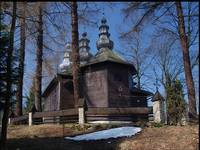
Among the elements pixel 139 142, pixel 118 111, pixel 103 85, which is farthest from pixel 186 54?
pixel 103 85

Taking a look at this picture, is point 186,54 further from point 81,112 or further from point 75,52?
point 75,52

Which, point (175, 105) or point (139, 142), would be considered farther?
point (175, 105)

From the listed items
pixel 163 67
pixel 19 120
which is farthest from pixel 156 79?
pixel 19 120

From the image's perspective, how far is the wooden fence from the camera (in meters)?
24.2

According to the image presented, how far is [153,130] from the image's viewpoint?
19641mm

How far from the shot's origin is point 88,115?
24.4 metres

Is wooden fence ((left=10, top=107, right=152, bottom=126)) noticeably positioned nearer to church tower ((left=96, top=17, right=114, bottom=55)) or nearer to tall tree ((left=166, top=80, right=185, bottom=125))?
tall tree ((left=166, top=80, right=185, bottom=125))

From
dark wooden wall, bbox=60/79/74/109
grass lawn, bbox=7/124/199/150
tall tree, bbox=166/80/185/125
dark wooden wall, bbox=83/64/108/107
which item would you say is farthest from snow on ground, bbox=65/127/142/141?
dark wooden wall, bbox=60/79/74/109

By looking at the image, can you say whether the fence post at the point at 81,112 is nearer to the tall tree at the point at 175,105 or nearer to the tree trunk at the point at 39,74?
the tall tree at the point at 175,105

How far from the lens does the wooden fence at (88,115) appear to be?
2417 cm

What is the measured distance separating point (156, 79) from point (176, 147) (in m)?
26.2

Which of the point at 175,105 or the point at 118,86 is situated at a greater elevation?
the point at 118,86

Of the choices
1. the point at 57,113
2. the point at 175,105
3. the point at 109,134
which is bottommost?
the point at 109,134

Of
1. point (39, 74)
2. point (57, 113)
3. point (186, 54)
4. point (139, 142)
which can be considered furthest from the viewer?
point (39, 74)
